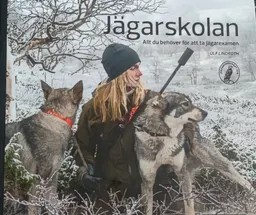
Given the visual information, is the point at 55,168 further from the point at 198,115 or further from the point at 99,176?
the point at 198,115

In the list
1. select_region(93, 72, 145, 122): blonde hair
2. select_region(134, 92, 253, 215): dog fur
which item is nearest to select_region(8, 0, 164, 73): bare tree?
select_region(93, 72, 145, 122): blonde hair

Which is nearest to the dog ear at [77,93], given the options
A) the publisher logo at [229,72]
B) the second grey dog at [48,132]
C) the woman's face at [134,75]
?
the second grey dog at [48,132]

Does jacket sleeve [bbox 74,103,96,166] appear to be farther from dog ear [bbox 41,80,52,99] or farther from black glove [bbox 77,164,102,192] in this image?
dog ear [bbox 41,80,52,99]

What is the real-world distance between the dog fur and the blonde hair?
0.17 feet

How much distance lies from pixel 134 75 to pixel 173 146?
271mm

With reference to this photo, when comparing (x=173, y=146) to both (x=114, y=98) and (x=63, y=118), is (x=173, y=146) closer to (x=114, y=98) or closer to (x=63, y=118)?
(x=114, y=98)

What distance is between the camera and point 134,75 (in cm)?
171

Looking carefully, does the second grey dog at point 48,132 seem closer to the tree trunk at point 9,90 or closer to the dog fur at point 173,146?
the tree trunk at point 9,90

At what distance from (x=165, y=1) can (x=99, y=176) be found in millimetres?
655

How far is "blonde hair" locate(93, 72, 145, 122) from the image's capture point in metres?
1.67

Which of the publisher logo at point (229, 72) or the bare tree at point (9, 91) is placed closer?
the bare tree at point (9, 91)

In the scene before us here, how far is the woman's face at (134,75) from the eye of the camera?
1.70 metres

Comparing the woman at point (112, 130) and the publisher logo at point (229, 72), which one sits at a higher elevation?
the publisher logo at point (229, 72)

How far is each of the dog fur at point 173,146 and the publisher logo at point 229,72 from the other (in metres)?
0.15
